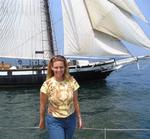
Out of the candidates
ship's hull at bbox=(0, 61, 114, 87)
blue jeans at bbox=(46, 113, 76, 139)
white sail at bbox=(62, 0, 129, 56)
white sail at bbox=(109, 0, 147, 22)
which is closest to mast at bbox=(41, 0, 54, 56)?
white sail at bbox=(62, 0, 129, 56)

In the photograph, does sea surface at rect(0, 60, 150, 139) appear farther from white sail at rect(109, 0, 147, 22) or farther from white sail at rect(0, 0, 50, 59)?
white sail at rect(109, 0, 147, 22)

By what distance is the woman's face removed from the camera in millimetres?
6091

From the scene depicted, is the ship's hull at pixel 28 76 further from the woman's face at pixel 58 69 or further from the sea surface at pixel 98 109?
the woman's face at pixel 58 69

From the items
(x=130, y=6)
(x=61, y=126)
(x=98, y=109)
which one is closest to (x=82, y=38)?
(x=130, y=6)

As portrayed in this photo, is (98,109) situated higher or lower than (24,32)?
lower

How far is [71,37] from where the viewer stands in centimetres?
3397

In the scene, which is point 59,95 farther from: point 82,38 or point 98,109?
point 82,38

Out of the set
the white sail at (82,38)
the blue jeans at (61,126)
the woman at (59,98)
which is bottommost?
the blue jeans at (61,126)

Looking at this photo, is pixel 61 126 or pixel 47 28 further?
pixel 47 28

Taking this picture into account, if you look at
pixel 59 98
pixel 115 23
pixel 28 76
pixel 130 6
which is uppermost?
pixel 130 6

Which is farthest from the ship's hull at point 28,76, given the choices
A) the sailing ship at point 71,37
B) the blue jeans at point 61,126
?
the blue jeans at point 61,126

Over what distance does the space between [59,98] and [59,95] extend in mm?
41

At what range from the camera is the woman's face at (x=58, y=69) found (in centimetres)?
609

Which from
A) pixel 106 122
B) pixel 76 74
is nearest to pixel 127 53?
pixel 76 74
